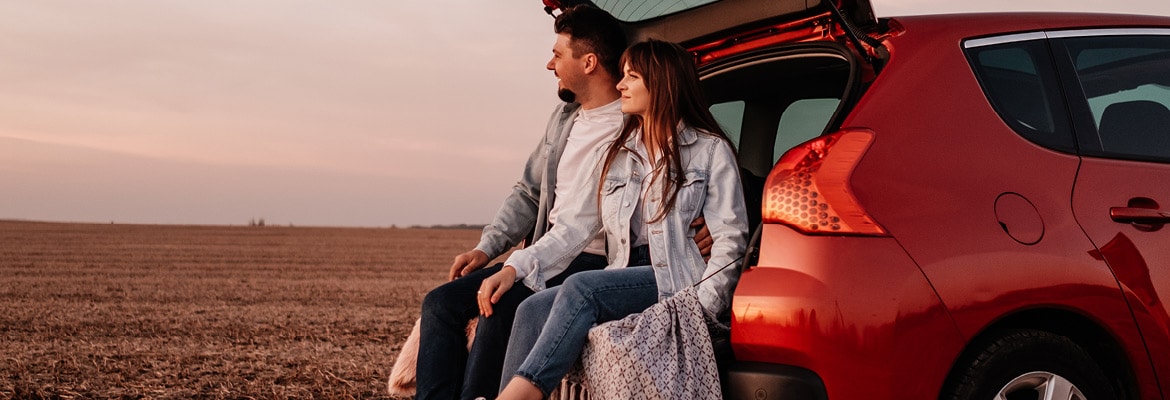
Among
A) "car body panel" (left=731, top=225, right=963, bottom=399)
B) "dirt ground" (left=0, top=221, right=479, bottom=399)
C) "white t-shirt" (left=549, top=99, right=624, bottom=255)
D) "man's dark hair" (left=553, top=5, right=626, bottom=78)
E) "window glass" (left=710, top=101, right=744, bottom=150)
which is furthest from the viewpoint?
"dirt ground" (left=0, top=221, right=479, bottom=399)

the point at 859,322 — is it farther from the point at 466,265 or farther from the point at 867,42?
the point at 466,265

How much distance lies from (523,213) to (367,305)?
9579 millimetres

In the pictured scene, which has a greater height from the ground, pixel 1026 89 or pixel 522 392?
pixel 1026 89

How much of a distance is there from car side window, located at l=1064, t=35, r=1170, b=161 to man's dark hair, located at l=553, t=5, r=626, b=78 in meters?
1.48

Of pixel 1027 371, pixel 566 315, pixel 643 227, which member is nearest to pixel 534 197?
pixel 643 227

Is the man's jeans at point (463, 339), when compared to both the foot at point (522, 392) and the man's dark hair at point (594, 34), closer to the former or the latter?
the foot at point (522, 392)

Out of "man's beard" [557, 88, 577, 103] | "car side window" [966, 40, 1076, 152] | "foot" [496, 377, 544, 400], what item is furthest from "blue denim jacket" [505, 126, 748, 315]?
"car side window" [966, 40, 1076, 152]

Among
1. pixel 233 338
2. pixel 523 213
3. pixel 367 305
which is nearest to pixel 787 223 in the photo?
pixel 523 213

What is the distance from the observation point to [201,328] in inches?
392

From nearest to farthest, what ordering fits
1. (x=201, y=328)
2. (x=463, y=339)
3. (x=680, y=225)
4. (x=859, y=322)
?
(x=859, y=322) < (x=680, y=225) < (x=463, y=339) < (x=201, y=328)

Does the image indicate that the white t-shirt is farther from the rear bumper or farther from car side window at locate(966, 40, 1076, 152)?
car side window at locate(966, 40, 1076, 152)

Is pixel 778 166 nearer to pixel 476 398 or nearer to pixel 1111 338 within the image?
pixel 1111 338

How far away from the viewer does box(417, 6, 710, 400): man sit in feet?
11.2

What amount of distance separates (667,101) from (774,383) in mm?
1018
